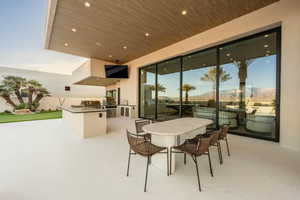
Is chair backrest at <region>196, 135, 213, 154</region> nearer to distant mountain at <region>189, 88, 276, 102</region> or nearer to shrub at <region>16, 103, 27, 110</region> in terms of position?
distant mountain at <region>189, 88, 276, 102</region>

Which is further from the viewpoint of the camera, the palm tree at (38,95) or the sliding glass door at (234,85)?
the palm tree at (38,95)

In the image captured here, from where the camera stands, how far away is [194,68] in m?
5.28

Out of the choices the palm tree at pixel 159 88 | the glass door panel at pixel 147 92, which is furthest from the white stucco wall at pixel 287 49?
the glass door panel at pixel 147 92

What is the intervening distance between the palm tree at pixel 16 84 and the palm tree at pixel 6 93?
242 mm

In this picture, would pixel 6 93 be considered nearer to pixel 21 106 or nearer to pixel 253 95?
pixel 21 106

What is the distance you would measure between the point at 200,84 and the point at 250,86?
1590mm

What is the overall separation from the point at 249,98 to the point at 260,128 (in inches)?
36.4

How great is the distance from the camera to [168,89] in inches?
251

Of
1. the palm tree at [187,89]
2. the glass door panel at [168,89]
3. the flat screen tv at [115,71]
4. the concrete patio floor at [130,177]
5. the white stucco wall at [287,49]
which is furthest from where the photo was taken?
the flat screen tv at [115,71]

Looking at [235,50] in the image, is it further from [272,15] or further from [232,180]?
[232,180]

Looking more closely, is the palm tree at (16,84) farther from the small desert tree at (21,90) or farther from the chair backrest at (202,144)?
the chair backrest at (202,144)

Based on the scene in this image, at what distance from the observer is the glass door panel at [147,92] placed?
7162mm

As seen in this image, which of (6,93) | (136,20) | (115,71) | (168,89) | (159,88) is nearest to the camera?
(136,20)

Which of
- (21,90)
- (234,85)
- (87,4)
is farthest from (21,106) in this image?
(234,85)
